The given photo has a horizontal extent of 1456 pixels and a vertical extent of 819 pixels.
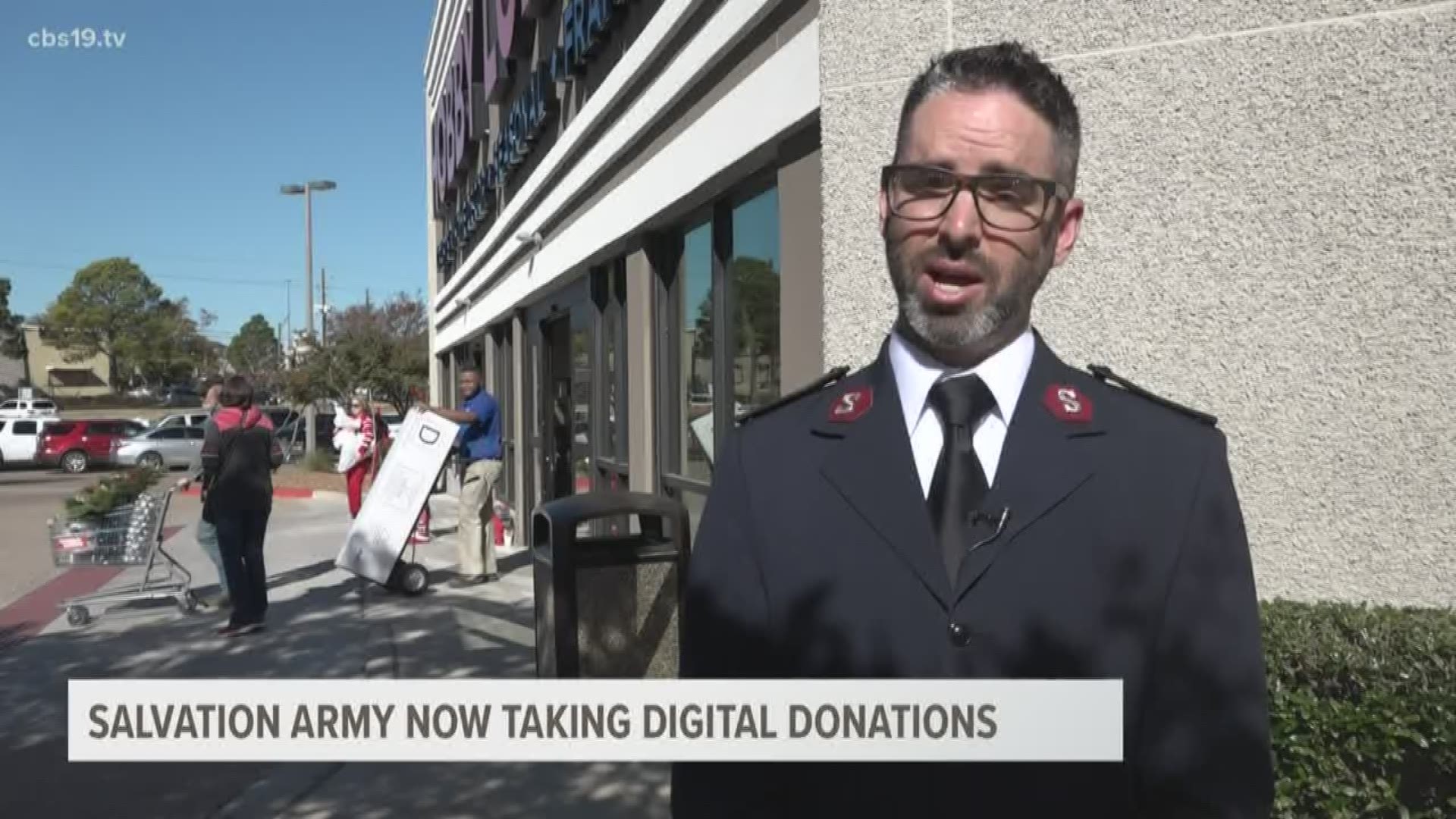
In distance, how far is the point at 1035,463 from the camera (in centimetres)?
161

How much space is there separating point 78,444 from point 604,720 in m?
30.4

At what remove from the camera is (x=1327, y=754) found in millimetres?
2582

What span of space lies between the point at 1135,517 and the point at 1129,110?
2.54 metres

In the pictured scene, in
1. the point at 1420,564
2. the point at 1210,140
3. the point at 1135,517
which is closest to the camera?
the point at 1135,517

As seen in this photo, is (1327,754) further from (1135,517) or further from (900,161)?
(900,161)

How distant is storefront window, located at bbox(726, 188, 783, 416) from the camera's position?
217 inches

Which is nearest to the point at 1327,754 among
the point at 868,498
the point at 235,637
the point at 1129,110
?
the point at 868,498

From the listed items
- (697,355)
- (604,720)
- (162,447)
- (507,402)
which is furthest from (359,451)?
(162,447)

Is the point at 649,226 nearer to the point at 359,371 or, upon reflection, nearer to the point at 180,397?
the point at 359,371

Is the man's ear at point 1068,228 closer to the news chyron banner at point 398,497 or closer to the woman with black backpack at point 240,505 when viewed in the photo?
the woman with black backpack at point 240,505

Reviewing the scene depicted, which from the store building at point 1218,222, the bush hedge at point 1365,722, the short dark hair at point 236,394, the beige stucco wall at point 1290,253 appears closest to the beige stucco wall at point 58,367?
the short dark hair at point 236,394

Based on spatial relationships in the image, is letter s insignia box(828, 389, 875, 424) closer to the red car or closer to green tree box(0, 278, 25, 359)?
the red car

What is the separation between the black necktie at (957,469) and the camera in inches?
62.7

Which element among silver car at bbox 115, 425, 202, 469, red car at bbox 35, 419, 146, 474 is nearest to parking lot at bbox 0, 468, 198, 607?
red car at bbox 35, 419, 146, 474
